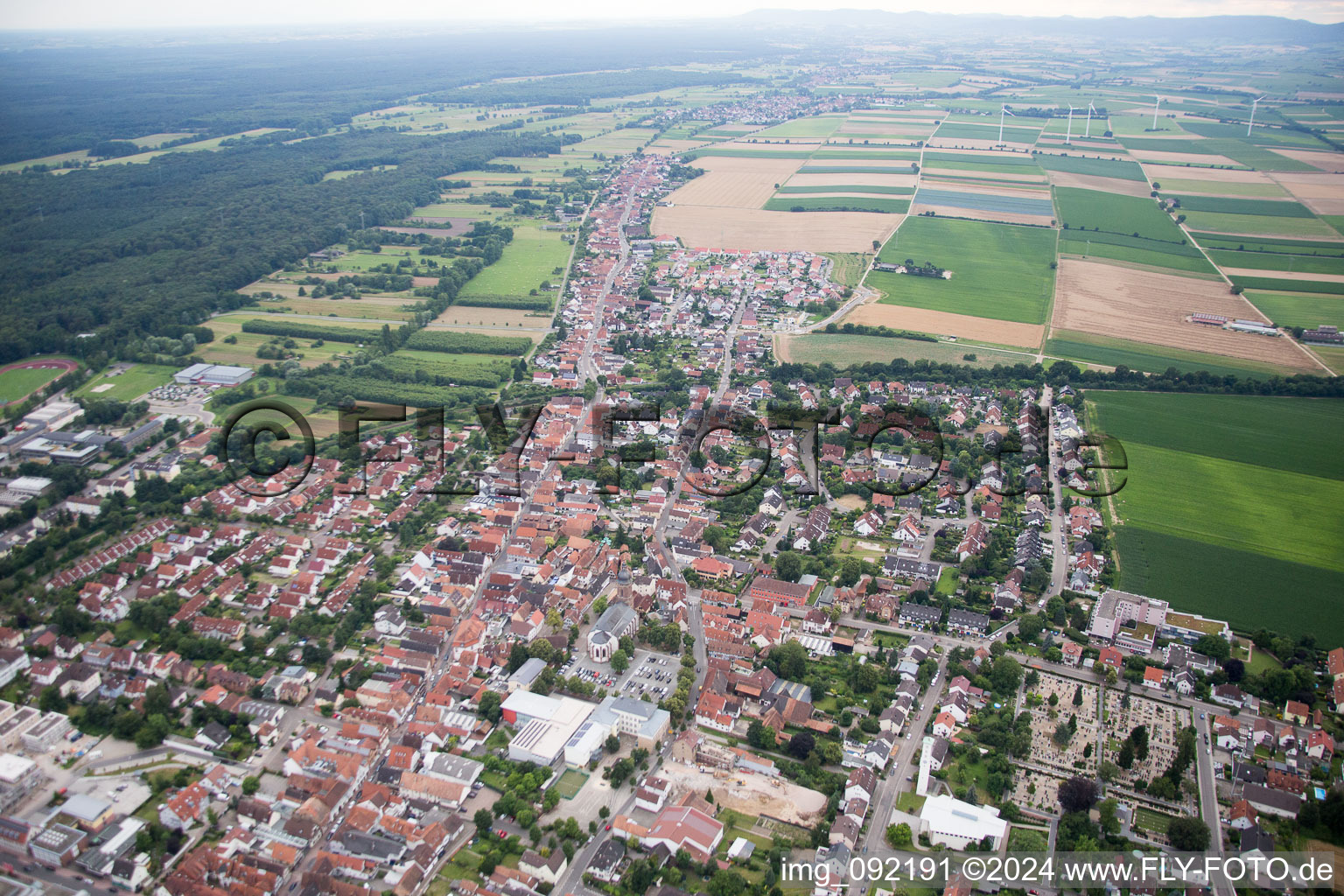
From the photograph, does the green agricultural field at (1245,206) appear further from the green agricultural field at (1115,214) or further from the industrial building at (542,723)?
the industrial building at (542,723)

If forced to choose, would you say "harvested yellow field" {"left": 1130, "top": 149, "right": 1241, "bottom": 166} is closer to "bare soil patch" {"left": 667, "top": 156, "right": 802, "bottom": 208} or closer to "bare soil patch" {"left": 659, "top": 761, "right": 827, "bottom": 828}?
"bare soil patch" {"left": 667, "top": 156, "right": 802, "bottom": 208}

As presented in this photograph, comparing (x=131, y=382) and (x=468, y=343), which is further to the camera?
(x=468, y=343)

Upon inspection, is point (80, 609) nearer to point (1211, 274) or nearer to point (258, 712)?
point (258, 712)

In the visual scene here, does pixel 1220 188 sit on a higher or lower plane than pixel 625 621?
higher

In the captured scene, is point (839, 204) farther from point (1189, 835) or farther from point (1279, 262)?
point (1189, 835)

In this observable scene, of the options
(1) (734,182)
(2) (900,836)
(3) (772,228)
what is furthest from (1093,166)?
(2) (900,836)

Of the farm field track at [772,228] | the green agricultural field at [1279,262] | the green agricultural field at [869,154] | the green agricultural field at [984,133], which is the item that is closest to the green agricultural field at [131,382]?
the farm field track at [772,228]

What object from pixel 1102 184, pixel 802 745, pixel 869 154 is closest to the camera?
pixel 802 745
